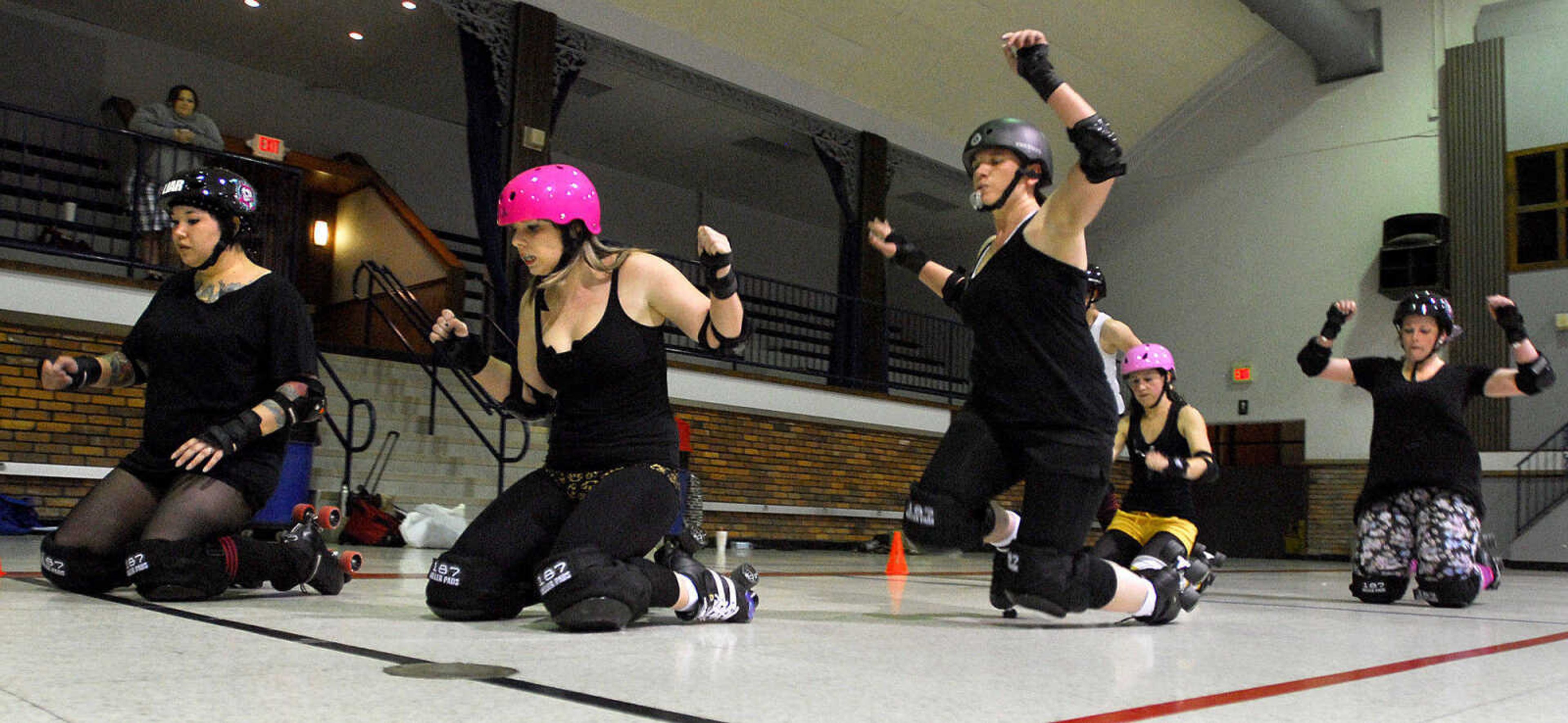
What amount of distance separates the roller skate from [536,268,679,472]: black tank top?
91 cm

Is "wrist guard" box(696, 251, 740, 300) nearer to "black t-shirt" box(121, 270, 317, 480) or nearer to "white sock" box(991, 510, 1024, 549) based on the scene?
"white sock" box(991, 510, 1024, 549)

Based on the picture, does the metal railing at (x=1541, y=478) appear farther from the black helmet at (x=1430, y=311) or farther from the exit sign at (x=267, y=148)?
the exit sign at (x=267, y=148)

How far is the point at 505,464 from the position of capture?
411 inches

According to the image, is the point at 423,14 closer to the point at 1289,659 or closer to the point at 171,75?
the point at 171,75

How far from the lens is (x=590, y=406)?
3.18 meters

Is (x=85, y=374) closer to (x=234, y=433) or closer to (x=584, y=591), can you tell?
(x=234, y=433)

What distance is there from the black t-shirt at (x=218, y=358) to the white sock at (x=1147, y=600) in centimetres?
256

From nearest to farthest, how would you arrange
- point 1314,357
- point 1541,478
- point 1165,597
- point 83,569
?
point 83,569 → point 1165,597 → point 1314,357 → point 1541,478

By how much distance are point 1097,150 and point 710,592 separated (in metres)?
1.51

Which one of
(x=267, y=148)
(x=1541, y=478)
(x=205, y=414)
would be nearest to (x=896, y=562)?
(x=205, y=414)

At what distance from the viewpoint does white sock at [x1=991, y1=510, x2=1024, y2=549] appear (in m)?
3.34

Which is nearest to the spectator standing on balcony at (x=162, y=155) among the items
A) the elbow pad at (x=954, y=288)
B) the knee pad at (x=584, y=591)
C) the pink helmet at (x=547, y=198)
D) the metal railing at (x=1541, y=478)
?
the pink helmet at (x=547, y=198)

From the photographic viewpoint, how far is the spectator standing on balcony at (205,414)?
10.8 feet

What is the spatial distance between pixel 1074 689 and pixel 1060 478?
1.14m
